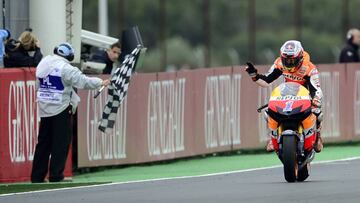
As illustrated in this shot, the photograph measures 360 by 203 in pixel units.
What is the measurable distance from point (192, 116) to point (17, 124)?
4353 millimetres

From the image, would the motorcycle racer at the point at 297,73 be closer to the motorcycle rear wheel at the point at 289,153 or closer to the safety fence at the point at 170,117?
the motorcycle rear wheel at the point at 289,153

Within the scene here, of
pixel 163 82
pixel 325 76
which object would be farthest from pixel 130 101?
pixel 325 76

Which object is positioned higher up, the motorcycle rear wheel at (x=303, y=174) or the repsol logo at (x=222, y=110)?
the repsol logo at (x=222, y=110)

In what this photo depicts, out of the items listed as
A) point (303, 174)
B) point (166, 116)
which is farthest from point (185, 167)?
point (303, 174)

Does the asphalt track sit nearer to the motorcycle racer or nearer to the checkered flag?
the motorcycle racer

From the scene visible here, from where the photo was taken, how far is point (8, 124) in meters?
18.3

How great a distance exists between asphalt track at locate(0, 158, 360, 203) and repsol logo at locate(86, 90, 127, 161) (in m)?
2.56

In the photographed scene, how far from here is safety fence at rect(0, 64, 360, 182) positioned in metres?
18.4

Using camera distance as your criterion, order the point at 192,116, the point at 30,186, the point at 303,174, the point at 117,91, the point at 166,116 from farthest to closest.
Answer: the point at 192,116 → the point at 166,116 → the point at 117,91 → the point at 30,186 → the point at 303,174

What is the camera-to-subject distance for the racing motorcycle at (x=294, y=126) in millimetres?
15789

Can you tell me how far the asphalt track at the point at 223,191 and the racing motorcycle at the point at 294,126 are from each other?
0.21 metres

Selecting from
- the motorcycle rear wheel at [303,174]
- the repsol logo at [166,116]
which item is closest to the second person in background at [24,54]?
the repsol logo at [166,116]

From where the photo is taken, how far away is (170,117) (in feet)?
70.6

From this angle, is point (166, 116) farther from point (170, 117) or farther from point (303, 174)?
point (303, 174)
